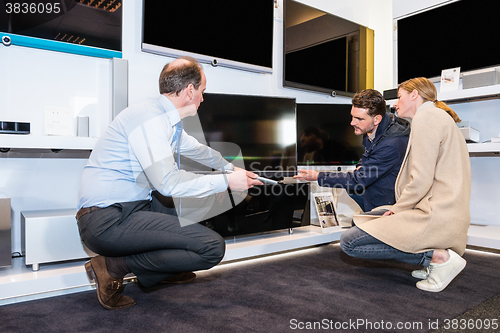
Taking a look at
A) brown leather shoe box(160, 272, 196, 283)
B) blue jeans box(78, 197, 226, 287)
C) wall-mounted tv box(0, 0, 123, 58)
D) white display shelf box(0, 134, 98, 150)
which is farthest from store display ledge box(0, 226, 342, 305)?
wall-mounted tv box(0, 0, 123, 58)

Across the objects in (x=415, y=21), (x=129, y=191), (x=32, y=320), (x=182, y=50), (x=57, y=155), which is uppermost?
(x=415, y=21)

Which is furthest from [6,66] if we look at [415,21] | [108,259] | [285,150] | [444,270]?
[415,21]

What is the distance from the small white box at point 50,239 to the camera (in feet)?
6.03

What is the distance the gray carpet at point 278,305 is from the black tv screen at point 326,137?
114cm

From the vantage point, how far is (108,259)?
1.64m

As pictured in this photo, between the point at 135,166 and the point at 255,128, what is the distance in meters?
1.33

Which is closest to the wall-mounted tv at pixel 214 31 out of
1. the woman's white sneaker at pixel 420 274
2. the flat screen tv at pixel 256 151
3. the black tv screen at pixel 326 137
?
the flat screen tv at pixel 256 151

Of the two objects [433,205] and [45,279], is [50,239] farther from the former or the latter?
[433,205]

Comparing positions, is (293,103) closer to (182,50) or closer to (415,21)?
(182,50)

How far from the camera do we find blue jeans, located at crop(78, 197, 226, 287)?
60.2 inches

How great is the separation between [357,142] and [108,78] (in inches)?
85.7

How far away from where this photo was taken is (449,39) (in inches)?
137

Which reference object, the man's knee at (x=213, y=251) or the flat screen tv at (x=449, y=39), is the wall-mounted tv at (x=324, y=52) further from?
the man's knee at (x=213, y=251)

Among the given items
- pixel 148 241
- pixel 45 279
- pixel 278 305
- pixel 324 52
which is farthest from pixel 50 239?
pixel 324 52
